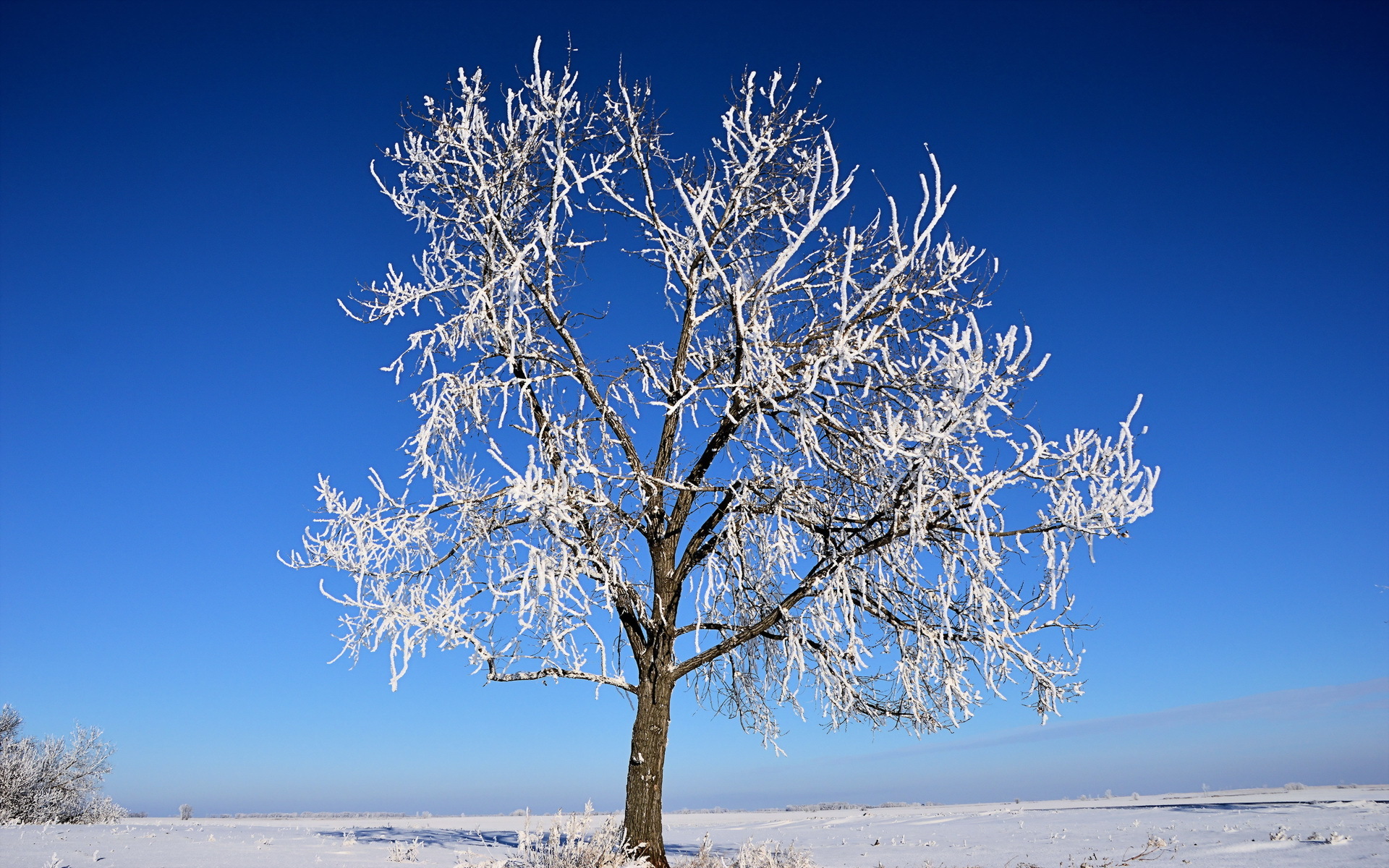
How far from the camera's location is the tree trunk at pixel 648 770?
6.96 metres

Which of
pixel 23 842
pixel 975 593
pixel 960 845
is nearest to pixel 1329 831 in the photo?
pixel 960 845

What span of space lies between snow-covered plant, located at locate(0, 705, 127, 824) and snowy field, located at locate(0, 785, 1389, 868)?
5362mm

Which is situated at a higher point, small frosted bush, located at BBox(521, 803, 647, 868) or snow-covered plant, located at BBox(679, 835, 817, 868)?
small frosted bush, located at BBox(521, 803, 647, 868)

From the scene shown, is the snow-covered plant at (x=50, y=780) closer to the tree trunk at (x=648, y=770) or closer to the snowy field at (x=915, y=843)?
the snowy field at (x=915, y=843)

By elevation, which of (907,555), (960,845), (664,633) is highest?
(907,555)

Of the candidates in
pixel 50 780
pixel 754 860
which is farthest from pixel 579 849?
pixel 50 780

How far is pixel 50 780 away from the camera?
17375mm

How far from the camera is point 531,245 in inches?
301

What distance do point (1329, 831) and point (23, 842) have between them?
14.5 meters

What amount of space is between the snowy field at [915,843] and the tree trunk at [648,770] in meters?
0.77

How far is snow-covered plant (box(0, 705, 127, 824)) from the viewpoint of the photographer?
16031mm

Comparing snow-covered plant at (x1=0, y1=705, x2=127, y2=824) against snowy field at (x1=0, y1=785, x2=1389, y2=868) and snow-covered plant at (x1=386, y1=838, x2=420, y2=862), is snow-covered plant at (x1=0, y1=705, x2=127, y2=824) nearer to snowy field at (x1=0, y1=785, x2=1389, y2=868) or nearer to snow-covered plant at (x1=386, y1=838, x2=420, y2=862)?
snowy field at (x1=0, y1=785, x2=1389, y2=868)

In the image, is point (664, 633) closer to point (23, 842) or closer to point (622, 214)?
point (622, 214)

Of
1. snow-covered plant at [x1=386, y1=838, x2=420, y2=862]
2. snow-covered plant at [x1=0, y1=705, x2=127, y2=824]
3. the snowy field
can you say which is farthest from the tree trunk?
snow-covered plant at [x1=0, y1=705, x2=127, y2=824]
